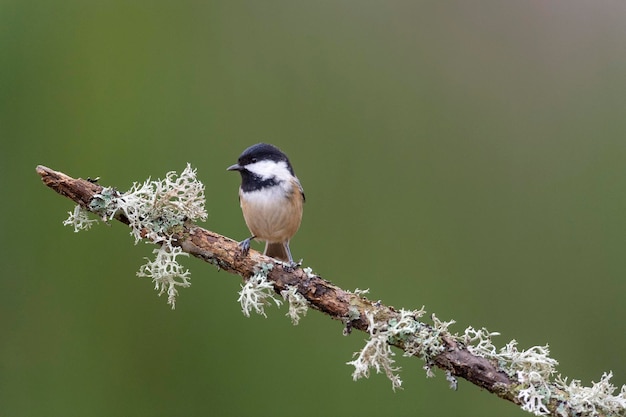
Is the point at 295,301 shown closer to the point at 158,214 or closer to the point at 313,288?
the point at 313,288

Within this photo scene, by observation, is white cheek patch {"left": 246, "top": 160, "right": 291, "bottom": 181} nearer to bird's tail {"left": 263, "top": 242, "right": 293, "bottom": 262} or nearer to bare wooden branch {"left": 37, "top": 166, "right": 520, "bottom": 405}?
bird's tail {"left": 263, "top": 242, "right": 293, "bottom": 262}

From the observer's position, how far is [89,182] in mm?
1467

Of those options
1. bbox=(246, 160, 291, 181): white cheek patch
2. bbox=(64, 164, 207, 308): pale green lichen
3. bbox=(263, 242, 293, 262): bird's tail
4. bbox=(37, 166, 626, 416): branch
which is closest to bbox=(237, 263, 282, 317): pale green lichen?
bbox=(37, 166, 626, 416): branch

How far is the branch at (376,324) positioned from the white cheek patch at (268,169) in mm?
383

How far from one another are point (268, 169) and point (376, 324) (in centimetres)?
71

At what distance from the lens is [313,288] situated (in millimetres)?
1432

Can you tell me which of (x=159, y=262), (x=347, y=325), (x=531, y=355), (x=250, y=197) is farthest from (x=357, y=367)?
(x=250, y=197)

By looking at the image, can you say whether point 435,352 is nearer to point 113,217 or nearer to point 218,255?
point 218,255

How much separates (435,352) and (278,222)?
2.37 feet

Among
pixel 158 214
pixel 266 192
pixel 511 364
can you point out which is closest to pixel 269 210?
pixel 266 192

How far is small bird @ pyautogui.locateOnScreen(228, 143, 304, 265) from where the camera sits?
189 cm

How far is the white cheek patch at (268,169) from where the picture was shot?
6.26 ft

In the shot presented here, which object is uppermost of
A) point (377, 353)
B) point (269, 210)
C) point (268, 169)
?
point (268, 169)

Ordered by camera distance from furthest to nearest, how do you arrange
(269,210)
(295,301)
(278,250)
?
(278,250)
(269,210)
(295,301)
